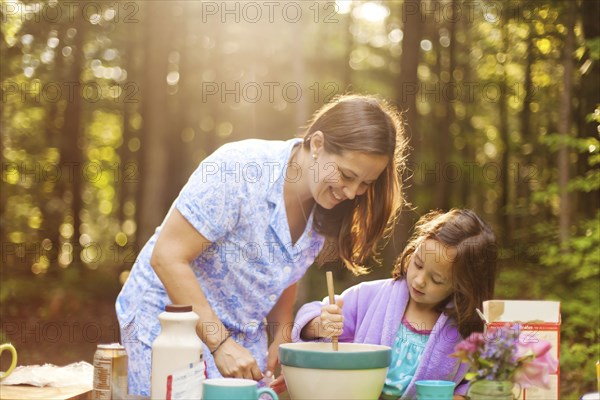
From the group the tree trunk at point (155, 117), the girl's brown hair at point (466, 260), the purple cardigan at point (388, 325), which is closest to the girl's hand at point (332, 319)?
the purple cardigan at point (388, 325)

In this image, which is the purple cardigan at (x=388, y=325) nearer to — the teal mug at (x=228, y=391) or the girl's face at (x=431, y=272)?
the girl's face at (x=431, y=272)

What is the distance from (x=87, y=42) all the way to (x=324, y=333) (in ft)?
32.2

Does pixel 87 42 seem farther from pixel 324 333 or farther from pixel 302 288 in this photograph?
pixel 324 333

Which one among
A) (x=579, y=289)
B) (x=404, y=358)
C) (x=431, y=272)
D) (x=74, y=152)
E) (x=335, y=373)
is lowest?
(x=579, y=289)

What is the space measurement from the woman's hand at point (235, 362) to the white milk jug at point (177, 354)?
1.53 ft

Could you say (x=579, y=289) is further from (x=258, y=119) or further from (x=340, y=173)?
(x=258, y=119)

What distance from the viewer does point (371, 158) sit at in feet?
7.45

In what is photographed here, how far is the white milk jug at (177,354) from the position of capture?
153 cm

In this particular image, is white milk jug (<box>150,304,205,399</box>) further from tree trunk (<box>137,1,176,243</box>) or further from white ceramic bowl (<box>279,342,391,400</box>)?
tree trunk (<box>137,1,176,243</box>)

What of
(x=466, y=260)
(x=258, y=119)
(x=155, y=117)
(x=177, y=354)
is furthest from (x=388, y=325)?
(x=258, y=119)

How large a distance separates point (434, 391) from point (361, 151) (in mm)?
840

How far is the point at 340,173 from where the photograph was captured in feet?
7.42

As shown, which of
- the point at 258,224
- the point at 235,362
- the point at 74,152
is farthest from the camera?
Answer: the point at 74,152

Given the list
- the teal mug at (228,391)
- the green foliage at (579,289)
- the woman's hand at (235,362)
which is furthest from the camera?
the green foliage at (579,289)
